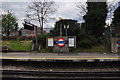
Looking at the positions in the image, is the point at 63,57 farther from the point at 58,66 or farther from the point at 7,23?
the point at 7,23

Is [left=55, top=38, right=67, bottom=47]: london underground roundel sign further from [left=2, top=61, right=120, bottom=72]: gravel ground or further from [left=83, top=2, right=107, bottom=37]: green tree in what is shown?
[left=83, top=2, right=107, bottom=37]: green tree

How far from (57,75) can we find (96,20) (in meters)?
13.3

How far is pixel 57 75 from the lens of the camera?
5488 millimetres

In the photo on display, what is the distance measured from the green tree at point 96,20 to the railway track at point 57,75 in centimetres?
1100

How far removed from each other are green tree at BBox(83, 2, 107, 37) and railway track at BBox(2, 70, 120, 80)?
11.0 m

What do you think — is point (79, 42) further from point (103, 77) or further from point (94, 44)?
point (103, 77)

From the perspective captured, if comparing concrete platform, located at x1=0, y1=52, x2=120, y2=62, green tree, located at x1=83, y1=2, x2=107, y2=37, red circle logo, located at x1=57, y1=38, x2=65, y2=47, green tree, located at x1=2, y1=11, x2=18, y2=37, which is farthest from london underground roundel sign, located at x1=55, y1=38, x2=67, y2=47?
green tree, located at x1=2, y1=11, x2=18, y2=37

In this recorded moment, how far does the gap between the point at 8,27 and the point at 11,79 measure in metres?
16.6

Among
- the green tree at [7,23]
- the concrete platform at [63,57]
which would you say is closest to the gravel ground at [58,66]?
the concrete platform at [63,57]

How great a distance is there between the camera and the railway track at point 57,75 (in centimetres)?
518

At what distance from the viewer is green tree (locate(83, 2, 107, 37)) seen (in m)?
15.4

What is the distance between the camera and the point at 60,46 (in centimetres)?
1105

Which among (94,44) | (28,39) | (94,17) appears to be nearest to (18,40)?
(28,39)

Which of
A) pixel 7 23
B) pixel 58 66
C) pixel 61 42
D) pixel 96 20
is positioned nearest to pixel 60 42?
pixel 61 42
